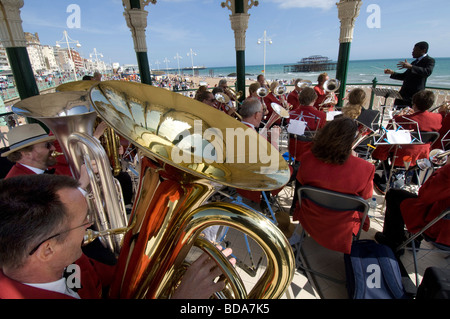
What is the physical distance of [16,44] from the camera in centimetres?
409

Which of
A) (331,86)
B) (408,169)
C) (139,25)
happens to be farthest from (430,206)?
(139,25)

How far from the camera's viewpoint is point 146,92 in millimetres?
1002

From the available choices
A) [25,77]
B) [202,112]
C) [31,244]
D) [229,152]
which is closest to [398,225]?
[229,152]

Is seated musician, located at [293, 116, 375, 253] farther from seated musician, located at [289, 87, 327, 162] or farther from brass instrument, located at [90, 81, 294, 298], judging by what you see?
seated musician, located at [289, 87, 327, 162]

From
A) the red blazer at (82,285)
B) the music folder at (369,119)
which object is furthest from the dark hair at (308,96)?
the red blazer at (82,285)

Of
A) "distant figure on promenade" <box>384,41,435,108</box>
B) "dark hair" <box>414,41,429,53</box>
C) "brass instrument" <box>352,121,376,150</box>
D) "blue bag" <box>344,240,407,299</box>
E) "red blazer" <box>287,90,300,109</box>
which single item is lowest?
"blue bag" <box>344,240,407,299</box>

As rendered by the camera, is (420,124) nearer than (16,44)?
Yes

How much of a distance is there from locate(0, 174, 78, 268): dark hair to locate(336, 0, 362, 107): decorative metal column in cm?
662

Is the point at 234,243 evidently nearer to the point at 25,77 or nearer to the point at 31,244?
the point at 31,244

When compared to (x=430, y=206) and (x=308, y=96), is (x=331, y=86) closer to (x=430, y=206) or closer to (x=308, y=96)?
(x=308, y=96)

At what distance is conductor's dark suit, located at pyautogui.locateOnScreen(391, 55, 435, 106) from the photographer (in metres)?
4.11

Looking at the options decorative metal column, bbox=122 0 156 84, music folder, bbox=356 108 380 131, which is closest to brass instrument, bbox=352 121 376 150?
music folder, bbox=356 108 380 131

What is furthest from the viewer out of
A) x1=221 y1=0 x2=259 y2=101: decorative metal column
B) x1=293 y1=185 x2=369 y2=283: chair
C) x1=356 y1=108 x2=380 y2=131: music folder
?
x1=221 y1=0 x2=259 y2=101: decorative metal column

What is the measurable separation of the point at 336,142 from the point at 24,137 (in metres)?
2.39
